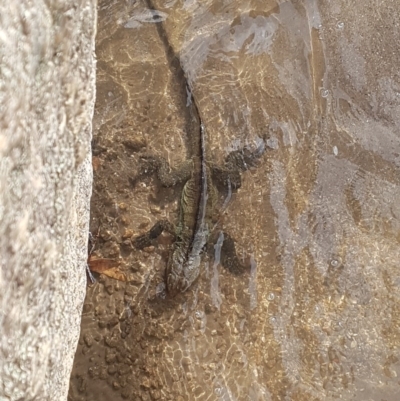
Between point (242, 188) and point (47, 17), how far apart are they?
304cm

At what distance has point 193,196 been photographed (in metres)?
4.76

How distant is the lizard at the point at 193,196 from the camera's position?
14.7 ft

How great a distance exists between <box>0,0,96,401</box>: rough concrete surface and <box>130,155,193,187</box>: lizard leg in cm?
213

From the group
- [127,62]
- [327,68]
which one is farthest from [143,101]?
[327,68]

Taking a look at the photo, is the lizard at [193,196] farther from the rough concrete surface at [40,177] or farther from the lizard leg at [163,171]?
the rough concrete surface at [40,177]

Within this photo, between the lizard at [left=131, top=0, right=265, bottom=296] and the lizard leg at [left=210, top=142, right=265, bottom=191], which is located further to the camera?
the lizard leg at [left=210, top=142, right=265, bottom=191]

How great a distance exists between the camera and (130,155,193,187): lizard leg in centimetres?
487

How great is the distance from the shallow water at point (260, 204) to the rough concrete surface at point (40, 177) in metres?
1.66

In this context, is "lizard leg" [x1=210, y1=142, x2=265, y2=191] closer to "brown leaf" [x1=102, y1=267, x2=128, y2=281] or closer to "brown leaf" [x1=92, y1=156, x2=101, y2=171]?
"brown leaf" [x1=92, y1=156, x2=101, y2=171]

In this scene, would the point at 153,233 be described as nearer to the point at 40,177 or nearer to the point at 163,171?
the point at 163,171

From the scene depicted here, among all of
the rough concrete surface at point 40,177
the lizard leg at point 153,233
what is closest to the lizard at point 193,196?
the lizard leg at point 153,233

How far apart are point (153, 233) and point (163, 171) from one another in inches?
25.3

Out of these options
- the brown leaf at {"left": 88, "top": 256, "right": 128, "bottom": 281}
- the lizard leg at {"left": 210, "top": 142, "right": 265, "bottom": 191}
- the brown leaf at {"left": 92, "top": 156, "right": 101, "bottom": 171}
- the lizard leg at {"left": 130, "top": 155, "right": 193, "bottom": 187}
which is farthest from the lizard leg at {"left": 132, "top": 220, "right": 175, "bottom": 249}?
the brown leaf at {"left": 92, "top": 156, "right": 101, "bottom": 171}

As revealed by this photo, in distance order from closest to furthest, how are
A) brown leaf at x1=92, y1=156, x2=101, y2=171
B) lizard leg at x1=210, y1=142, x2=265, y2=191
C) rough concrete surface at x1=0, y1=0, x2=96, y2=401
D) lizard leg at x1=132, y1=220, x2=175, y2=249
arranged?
rough concrete surface at x1=0, y1=0, x2=96, y2=401
lizard leg at x1=132, y1=220, x2=175, y2=249
brown leaf at x1=92, y1=156, x2=101, y2=171
lizard leg at x1=210, y1=142, x2=265, y2=191
